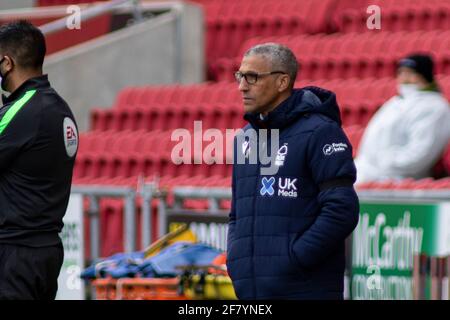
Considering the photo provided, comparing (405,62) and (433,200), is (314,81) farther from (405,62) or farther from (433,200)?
(433,200)

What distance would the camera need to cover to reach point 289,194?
5.36 metres

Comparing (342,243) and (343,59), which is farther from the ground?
(343,59)

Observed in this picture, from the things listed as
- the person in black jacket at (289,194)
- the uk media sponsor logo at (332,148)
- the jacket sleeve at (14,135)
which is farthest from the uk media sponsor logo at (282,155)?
the jacket sleeve at (14,135)

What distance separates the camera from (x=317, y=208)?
17.6 ft

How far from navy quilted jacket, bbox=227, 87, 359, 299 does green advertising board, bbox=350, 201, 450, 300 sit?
2.46 m

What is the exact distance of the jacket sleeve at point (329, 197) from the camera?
5234 millimetres

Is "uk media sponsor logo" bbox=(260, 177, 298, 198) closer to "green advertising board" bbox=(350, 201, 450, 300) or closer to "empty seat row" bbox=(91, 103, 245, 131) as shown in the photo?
"green advertising board" bbox=(350, 201, 450, 300)

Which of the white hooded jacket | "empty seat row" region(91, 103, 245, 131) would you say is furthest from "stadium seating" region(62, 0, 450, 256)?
the white hooded jacket

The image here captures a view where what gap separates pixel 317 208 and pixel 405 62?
4.46 metres

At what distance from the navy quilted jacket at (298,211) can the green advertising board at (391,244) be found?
8.07ft
